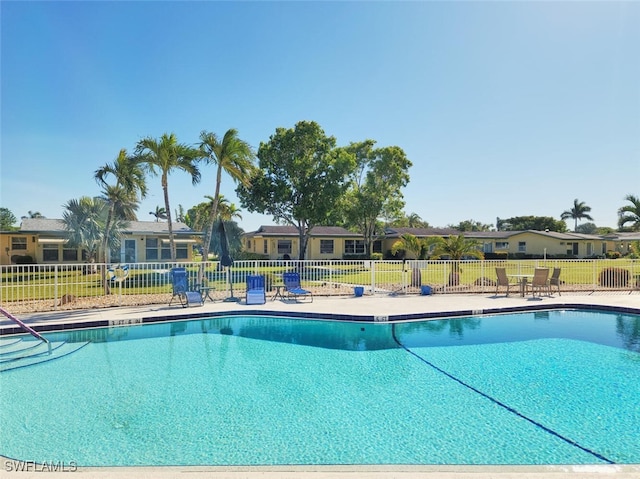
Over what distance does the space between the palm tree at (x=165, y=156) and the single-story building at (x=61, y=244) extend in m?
14.5

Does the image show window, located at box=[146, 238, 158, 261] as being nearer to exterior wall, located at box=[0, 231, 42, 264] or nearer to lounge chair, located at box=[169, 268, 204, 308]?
exterior wall, located at box=[0, 231, 42, 264]

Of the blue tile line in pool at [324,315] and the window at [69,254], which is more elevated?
the window at [69,254]

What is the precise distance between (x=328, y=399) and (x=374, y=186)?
28.1m

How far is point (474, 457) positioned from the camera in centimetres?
387

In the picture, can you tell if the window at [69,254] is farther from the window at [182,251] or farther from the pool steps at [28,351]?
the pool steps at [28,351]

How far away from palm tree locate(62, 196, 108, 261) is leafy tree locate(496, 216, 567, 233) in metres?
64.8

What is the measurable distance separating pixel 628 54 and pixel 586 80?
1470 mm

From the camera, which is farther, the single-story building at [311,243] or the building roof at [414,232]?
the building roof at [414,232]

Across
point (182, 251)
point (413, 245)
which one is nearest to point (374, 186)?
point (413, 245)

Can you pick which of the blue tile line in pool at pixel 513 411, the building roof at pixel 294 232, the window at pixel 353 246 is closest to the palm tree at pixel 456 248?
the blue tile line in pool at pixel 513 411

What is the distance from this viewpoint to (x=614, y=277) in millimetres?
15805

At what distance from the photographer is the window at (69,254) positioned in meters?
27.9

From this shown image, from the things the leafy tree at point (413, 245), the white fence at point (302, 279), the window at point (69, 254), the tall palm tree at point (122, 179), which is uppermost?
the tall palm tree at point (122, 179)

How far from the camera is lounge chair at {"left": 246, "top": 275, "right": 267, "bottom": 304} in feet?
39.6
